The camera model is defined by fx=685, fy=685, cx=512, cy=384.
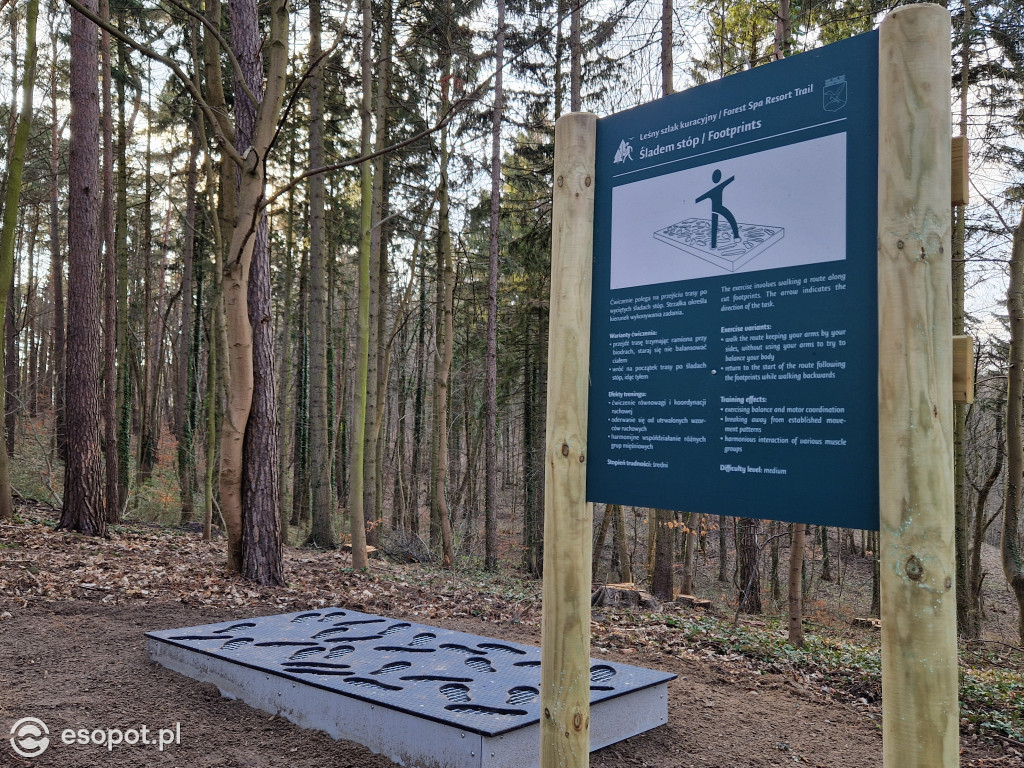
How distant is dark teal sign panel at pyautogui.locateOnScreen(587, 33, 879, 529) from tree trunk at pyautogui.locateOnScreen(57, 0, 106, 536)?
9527 millimetres

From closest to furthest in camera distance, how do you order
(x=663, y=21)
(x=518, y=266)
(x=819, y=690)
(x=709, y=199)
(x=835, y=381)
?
(x=835, y=381) → (x=709, y=199) → (x=819, y=690) → (x=663, y=21) → (x=518, y=266)

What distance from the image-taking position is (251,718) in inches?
159

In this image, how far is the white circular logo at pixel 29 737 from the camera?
3.39m

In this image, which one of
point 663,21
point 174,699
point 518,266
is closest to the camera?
point 174,699

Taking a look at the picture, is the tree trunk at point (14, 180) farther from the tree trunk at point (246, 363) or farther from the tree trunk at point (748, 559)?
the tree trunk at point (748, 559)

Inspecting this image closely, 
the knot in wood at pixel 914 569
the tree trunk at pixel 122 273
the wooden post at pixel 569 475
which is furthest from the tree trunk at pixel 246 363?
the tree trunk at pixel 122 273

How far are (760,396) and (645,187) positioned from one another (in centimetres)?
94

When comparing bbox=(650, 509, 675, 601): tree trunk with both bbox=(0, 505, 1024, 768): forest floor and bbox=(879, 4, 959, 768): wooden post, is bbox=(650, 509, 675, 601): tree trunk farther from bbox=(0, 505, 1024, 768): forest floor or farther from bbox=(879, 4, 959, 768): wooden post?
bbox=(879, 4, 959, 768): wooden post

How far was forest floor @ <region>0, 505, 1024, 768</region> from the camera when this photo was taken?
148 inches

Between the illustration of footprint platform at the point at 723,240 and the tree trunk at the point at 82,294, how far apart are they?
32.2ft

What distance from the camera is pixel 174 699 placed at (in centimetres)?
429

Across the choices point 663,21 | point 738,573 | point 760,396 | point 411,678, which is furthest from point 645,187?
point 738,573

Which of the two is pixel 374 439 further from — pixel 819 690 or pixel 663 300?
pixel 663 300

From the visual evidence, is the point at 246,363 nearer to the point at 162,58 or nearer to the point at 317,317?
the point at 162,58
